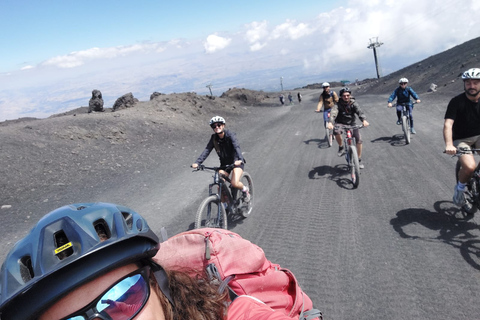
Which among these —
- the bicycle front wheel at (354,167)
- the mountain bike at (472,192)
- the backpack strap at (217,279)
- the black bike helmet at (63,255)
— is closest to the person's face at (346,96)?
the bicycle front wheel at (354,167)

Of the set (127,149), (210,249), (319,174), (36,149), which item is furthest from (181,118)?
(210,249)

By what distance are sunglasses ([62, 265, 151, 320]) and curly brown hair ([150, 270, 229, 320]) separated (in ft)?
0.42

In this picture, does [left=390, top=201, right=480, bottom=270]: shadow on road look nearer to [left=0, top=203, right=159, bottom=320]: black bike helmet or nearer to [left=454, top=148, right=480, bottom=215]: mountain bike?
[left=454, top=148, right=480, bottom=215]: mountain bike

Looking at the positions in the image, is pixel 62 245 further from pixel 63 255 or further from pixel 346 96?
pixel 346 96

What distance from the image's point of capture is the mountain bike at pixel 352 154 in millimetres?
7359

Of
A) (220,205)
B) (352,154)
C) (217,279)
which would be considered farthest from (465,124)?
(217,279)

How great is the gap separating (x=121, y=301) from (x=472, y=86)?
5.77 meters

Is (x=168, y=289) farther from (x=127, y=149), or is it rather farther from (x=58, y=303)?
(x=127, y=149)

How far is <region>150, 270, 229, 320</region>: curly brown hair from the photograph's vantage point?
1.60 m

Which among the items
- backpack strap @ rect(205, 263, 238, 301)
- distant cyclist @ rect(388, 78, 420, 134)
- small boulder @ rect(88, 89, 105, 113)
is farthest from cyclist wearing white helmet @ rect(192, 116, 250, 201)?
small boulder @ rect(88, 89, 105, 113)

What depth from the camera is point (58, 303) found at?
1274 millimetres

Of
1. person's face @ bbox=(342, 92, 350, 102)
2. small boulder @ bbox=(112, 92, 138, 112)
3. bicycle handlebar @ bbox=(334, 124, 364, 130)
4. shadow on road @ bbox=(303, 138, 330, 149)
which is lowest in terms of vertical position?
shadow on road @ bbox=(303, 138, 330, 149)

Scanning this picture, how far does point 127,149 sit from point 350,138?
10596 millimetres

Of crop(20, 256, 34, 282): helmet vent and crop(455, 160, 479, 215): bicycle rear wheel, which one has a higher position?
crop(20, 256, 34, 282): helmet vent
